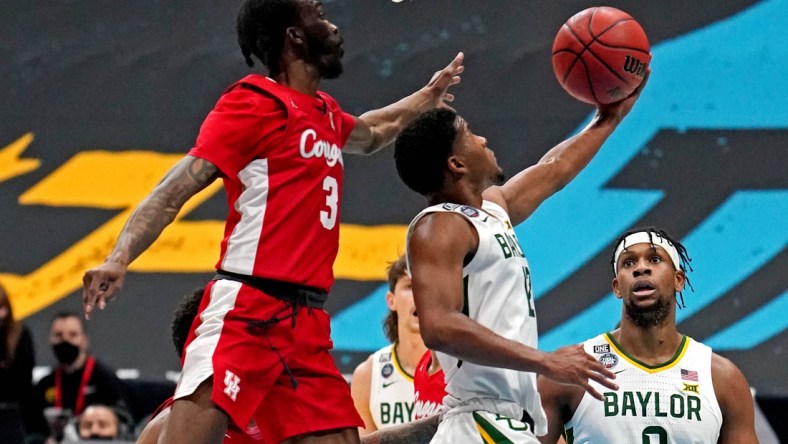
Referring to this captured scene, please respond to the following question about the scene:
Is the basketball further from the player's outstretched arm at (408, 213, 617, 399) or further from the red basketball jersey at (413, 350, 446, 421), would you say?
the red basketball jersey at (413, 350, 446, 421)

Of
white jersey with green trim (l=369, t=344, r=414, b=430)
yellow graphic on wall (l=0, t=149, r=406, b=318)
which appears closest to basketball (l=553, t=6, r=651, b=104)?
white jersey with green trim (l=369, t=344, r=414, b=430)

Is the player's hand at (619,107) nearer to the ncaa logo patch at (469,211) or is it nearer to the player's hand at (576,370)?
the ncaa logo patch at (469,211)

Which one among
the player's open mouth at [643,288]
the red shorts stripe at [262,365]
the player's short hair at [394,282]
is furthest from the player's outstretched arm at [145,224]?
the player's short hair at [394,282]

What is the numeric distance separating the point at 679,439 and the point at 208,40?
5.29 meters

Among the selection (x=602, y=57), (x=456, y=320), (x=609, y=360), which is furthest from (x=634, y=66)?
(x=456, y=320)

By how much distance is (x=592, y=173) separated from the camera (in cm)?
857

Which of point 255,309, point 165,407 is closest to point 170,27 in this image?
point 165,407

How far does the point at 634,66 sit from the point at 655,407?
1.44 meters

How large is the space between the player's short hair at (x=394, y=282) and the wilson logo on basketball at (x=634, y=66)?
5.64 ft

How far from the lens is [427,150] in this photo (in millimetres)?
4242

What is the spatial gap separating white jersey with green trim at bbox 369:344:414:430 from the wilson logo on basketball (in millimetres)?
2094

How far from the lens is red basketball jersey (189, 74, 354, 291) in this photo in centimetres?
407

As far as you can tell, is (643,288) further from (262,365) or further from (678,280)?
(262,365)

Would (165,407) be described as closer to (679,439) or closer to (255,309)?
(255,309)
